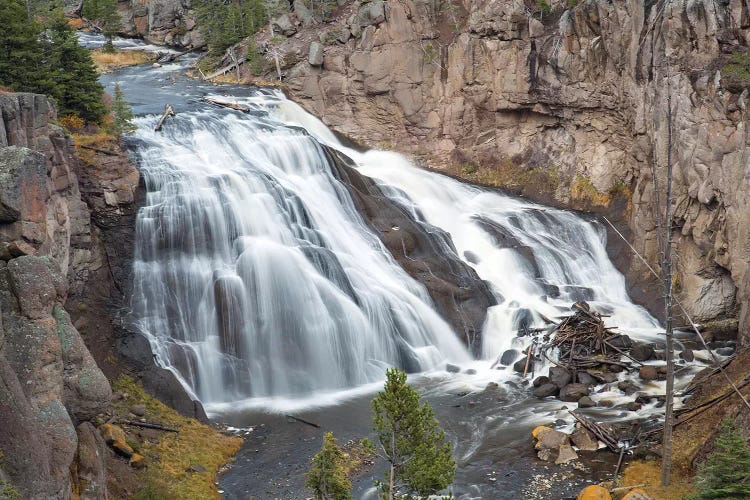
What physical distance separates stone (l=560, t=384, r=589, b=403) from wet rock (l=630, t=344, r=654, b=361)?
296 cm

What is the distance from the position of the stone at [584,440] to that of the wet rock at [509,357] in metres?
6.15

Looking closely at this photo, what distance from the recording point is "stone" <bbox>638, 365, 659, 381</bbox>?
23.3 m

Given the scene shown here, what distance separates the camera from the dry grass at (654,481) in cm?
1644

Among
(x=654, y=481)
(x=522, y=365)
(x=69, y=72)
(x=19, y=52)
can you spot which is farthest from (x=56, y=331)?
(x=69, y=72)

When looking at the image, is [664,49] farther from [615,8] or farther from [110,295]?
[110,295]

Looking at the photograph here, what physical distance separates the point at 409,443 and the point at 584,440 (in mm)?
7865

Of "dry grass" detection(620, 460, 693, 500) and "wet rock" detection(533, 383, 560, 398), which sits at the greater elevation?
"dry grass" detection(620, 460, 693, 500)

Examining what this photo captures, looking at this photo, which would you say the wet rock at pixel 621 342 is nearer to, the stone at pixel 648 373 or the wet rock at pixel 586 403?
the stone at pixel 648 373

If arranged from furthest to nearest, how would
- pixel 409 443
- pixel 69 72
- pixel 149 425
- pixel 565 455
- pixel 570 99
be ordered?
1. pixel 570 99
2. pixel 69 72
3. pixel 149 425
4. pixel 565 455
5. pixel 409 443

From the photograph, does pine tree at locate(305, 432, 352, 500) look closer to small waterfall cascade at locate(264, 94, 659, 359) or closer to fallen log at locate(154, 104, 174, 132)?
small waterfall cascade at locate(264, 94, 659, 359)

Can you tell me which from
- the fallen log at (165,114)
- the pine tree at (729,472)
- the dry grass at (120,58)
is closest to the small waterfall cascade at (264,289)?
the fallen log at (165,114)

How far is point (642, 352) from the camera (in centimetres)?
2475

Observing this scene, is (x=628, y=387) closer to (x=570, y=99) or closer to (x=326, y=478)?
(x=326, y=478)

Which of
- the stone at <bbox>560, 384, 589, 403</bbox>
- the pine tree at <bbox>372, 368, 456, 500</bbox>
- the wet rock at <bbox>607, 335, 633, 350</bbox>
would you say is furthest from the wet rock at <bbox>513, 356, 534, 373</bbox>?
the pine tree at <bbox>372, 368, 456, 500</bbox>
